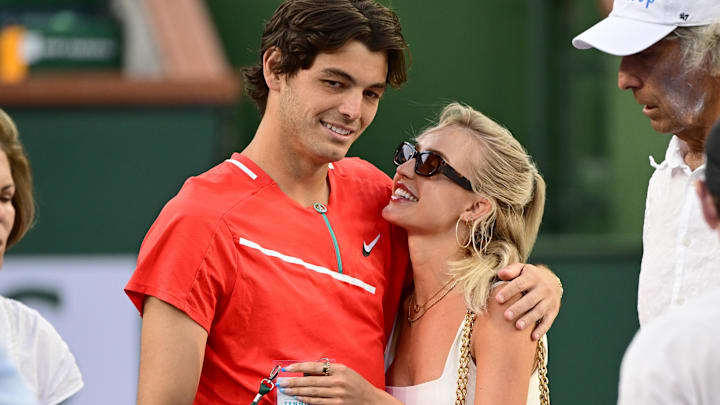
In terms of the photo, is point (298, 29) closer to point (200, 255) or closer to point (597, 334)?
point (200, 255)

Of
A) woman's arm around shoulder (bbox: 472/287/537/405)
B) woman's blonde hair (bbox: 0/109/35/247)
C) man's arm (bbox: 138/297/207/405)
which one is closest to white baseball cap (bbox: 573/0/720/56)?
woman's arm around shoulder (bbox: 472/287/537/405)

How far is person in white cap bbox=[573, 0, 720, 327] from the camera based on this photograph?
2.61 m

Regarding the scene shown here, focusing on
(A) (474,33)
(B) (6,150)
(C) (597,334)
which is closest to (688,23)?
(B) (6,150)

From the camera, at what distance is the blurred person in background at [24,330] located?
2.81 m

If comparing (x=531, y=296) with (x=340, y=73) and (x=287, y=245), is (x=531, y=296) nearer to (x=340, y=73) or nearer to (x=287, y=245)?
(x=287, y=245)

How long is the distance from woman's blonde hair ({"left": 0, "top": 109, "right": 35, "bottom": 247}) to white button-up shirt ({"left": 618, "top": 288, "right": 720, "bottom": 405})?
200 cm

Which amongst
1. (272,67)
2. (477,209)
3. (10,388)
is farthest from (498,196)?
(10,388)

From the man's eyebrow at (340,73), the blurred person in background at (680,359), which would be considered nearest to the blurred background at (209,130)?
the man's eyebrow at (340,73)

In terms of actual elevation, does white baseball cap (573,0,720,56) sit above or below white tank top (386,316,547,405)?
above

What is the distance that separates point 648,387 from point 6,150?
2.05 metres

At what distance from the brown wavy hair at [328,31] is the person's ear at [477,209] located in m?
0.42

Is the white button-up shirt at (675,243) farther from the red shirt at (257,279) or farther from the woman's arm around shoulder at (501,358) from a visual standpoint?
the red shirt at (257,279)

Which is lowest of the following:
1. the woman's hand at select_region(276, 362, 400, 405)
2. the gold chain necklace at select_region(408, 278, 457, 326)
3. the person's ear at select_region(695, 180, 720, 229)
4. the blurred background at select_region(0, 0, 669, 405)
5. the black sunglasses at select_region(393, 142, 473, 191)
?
the blurred background at select_region(0, 0, 669, 405)

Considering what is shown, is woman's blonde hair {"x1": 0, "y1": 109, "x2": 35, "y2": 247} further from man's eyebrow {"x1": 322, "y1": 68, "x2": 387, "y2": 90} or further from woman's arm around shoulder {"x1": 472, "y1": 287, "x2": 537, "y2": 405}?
woman's arm around shoulder {"x1": 472, "y1": 287, "x2": 537, "y2": 405}
